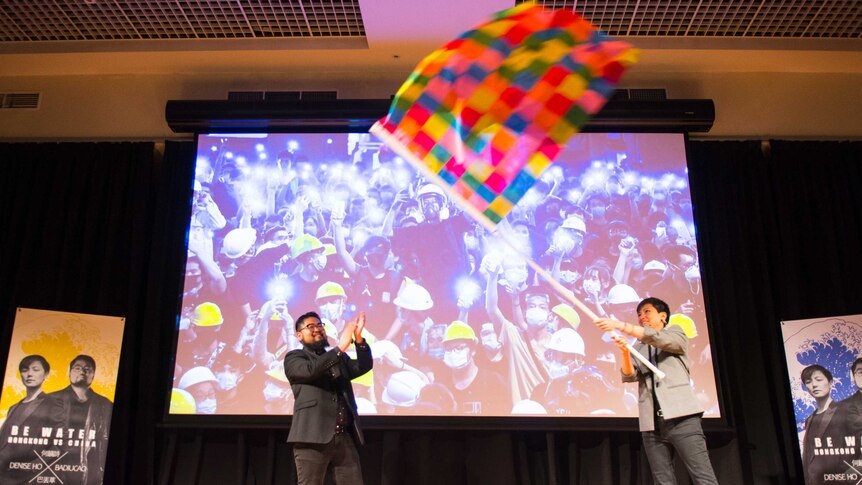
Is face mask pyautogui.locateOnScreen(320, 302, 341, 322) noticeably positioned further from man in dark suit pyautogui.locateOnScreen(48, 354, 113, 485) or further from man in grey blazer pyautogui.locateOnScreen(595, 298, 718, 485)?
man in grey blazer pyautogui.locateOnScreen(595, 298, 718, 485)

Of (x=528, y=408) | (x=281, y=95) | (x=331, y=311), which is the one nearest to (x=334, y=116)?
(x=281, y=95)

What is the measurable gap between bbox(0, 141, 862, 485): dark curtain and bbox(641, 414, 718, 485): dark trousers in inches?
49.9

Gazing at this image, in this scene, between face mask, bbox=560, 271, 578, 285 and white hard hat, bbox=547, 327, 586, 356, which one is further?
face mask, bbox=560, 271, 578, 285

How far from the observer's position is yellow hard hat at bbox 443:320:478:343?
4867 mm

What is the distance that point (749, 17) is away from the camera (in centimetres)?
515

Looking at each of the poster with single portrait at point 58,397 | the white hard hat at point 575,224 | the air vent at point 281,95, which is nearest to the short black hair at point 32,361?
the poster with single portrait at point 58,397

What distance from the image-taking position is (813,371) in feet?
14.9

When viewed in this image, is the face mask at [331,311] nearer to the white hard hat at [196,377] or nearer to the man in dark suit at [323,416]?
the white hard hat at [196,377]

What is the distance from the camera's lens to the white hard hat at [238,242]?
5.11 meters

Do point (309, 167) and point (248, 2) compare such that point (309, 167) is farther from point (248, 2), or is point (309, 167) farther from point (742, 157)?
point (742, 157)

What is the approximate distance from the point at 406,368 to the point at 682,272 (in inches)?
79.3

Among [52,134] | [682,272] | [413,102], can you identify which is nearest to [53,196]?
[52,134]

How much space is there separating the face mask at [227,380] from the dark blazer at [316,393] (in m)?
1.45

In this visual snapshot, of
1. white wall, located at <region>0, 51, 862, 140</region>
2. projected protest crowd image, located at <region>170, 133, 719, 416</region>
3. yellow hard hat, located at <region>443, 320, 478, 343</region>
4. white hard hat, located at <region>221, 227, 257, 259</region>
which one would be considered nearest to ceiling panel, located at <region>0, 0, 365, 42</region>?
white wall, located at <region>0, 51, 862, 140</region>
